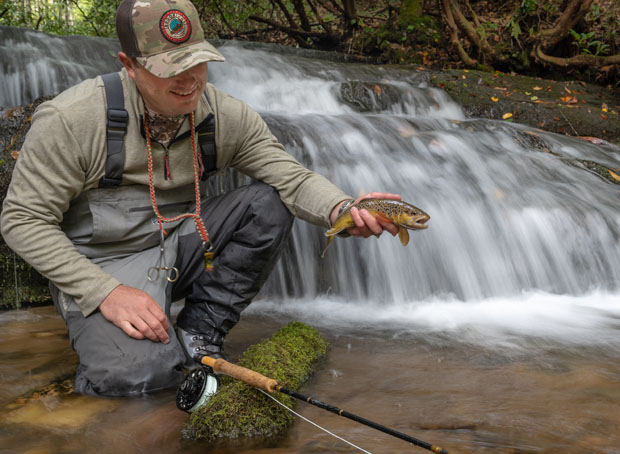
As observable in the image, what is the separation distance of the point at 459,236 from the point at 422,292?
0.68m

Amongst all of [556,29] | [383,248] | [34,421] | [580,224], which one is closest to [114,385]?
[34,421]

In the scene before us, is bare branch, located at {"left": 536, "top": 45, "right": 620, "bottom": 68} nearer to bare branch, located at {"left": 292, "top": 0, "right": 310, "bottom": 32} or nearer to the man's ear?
bare branch, located at {"left": 292, "top": 0, "right": 310, "bottom": 32}

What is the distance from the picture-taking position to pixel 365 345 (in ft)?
10.8

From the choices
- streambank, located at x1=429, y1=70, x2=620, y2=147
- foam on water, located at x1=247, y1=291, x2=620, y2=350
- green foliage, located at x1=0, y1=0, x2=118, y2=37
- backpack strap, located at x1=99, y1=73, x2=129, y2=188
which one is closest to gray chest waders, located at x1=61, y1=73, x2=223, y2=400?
backpack strap, located at x1=99, y1=73, x2=129, y2=188

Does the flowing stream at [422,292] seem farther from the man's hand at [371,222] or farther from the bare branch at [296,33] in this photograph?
the bare branch at [296,33]

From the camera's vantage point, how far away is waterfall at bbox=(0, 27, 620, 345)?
4090 millimetres

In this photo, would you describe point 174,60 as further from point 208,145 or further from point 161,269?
point 161,269

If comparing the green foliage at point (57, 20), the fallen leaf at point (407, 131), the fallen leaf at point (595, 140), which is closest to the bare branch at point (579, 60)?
the fallen leaf at point (595, 140)

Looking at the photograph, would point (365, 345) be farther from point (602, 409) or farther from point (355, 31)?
point (355, 31)

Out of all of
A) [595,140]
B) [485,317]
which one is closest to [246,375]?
[485,317]

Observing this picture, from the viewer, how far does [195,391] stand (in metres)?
2.28

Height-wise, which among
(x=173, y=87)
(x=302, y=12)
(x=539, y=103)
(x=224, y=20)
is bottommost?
(x=539, y=103)

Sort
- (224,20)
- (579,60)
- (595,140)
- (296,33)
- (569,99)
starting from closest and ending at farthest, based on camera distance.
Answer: (595,140) → (569,99) → (579,60) → (296,33) → (224,20)

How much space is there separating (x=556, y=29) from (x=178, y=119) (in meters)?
8.84
